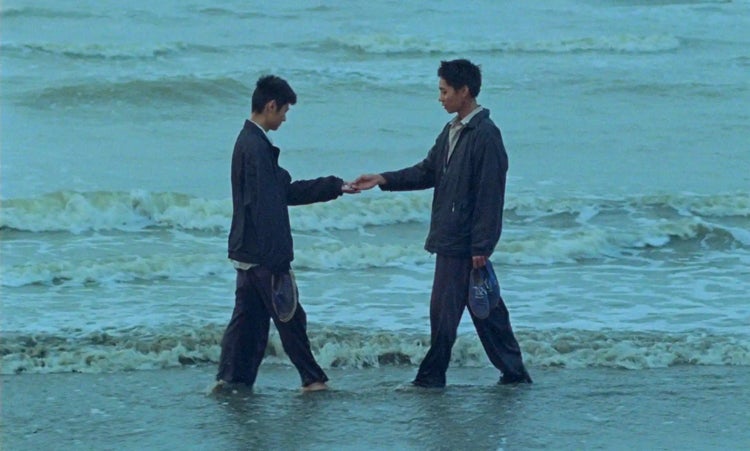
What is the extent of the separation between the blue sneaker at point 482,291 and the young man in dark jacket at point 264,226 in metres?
0.78

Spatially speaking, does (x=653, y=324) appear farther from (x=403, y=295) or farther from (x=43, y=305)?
(x=43, y=305)

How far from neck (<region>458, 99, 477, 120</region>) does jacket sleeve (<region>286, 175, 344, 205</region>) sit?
660 mm

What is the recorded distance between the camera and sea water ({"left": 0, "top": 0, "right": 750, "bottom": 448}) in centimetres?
868

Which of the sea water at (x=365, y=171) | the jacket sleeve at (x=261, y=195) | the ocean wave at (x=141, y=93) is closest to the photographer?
the jacket sleeve at (x=261, y=195)

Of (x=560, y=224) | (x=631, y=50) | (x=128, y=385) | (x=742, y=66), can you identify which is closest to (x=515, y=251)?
(x=560, y=224)

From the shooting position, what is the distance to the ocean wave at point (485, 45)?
1011 inches

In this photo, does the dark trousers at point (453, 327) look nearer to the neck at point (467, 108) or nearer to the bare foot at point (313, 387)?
the bare foot at point (313, 387)

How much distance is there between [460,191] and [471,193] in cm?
6

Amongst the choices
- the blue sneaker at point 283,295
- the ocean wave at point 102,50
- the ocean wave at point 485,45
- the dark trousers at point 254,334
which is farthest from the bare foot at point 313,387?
the ocean wave at point 485,45

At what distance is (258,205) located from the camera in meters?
6.19

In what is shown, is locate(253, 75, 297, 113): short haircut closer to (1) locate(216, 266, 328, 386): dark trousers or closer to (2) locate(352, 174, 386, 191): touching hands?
(2) locate(352, 174, 386, 191): touching hands

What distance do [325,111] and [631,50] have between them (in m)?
9.41

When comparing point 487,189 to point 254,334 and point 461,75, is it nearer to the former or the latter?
point 461,75

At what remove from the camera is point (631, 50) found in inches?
1052
